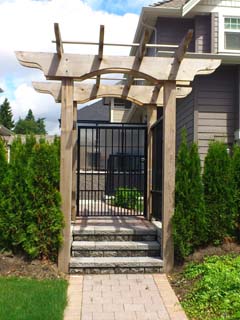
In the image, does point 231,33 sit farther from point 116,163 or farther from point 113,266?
point 113,266

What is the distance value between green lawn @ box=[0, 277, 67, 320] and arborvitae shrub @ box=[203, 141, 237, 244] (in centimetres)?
223

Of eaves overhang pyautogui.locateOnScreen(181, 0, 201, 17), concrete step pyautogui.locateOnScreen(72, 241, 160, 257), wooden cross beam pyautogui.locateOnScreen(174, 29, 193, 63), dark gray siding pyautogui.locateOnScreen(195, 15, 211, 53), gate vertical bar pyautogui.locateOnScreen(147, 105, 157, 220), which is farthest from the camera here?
dark gray siding pyautogui.locateOnScreen(195, 15, 211, 53)

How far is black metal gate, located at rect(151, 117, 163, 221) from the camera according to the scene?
708 cm

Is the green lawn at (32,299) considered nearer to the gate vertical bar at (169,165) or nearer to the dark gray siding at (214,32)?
the gate vertical bar at (169,165)

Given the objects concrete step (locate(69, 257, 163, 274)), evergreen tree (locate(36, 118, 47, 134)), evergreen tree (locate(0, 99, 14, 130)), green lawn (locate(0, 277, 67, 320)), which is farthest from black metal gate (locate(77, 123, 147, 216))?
evergreen tree (locate(36, 118, 47, 134))

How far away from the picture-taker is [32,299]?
435 centimetres

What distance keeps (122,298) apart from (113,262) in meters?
1.08

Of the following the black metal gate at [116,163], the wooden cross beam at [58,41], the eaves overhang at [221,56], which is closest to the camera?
the wooden cross beam at [58,41]

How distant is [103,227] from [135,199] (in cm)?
353

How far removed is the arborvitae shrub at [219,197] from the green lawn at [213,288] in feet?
1.44

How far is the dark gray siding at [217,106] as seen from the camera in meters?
10.3

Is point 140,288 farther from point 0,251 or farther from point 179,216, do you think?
point 0,251

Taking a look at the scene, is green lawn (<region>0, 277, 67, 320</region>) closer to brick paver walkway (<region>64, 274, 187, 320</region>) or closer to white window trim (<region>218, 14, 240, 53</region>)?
brick paver walkway (<region>64, 274, 187, 320</region>)

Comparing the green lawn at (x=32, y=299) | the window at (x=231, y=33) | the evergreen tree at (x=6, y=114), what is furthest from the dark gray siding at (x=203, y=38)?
the evergreen tree at (x=6, y=114)
